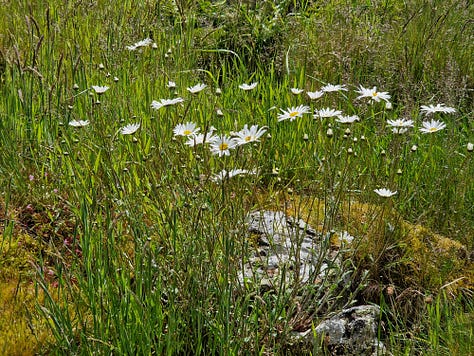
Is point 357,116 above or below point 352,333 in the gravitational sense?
above

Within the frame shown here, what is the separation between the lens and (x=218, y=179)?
205cm

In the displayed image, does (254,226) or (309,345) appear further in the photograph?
(254,226)

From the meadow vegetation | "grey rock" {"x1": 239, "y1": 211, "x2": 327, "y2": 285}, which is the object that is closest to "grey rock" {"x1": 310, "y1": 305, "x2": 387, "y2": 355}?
the meadow vegetation

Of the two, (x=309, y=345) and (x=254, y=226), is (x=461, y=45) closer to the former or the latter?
(x=254, y=226)

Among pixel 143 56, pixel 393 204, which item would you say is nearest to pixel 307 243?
pixel 393 204

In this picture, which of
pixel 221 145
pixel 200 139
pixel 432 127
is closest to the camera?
pixel 221 145

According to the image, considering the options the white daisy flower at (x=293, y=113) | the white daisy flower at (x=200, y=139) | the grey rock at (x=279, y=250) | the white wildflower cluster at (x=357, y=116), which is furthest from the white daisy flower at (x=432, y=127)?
the white daisy flower at (x=200, y=139)

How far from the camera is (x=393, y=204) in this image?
302 cm

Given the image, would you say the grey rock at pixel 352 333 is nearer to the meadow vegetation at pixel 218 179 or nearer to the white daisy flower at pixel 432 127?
the meadow vegetation at pixel 218 179

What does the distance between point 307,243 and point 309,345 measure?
0.65 meters

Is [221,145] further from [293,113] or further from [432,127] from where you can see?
[432,127]

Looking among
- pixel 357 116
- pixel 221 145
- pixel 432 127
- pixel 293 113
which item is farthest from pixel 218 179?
pixel 432 127

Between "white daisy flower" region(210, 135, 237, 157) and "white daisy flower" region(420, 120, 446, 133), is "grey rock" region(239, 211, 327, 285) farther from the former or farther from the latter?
"white daisy flower" region(420, 120, 446, 133)

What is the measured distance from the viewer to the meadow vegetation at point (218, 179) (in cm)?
194
